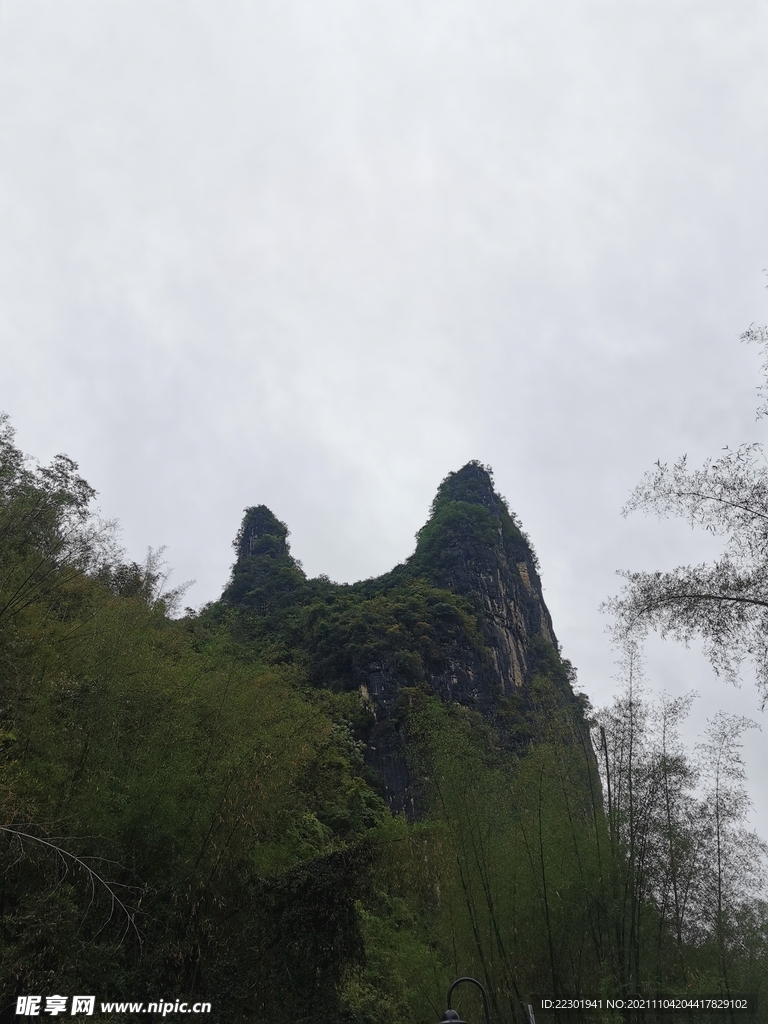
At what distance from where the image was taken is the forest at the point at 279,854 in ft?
17.0

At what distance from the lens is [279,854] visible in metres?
6.88

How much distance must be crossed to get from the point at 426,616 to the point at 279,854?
15.0 meters

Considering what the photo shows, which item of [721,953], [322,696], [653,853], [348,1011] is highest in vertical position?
[322,696]

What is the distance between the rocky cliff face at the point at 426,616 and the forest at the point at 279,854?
885cm

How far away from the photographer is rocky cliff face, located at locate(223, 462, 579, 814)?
1880 cm

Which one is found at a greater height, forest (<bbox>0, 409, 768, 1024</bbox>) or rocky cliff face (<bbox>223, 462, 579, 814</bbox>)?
rocky cliff face (<bbox>223, 462, 579, 814</bbox>)

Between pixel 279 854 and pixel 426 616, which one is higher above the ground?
pixel 426 616

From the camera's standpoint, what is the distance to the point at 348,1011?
6.02 metres

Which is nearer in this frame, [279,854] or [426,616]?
[279,854]

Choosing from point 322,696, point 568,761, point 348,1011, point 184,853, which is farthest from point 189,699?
point 322,696

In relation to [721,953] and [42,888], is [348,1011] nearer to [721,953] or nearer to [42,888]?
[42,888]

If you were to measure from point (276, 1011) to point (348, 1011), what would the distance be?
0.72m

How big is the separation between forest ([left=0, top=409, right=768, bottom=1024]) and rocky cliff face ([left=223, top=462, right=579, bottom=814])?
29.0ft

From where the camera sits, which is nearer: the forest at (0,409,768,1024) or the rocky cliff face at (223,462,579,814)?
the forest at (0,409,768,1024)
